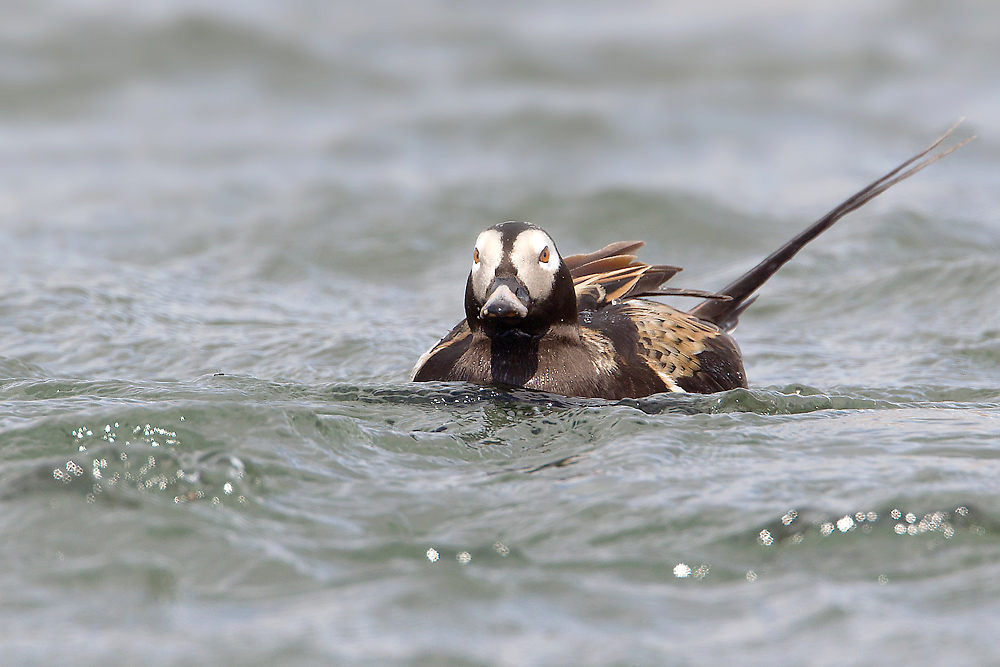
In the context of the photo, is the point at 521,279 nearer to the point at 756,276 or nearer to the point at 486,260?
the point at 486,260

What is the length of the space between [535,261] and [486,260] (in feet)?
0.75

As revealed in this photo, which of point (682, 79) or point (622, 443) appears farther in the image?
point (682, 79)

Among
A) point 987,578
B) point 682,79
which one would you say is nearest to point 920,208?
point 682,79

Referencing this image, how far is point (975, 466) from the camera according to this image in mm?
5055

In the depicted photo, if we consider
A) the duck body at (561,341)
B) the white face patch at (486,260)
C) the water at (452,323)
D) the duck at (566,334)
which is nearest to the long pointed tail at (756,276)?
the water at (452,323)

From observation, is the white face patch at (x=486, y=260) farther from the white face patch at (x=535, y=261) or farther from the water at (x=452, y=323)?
the water at (x=452, y=323)

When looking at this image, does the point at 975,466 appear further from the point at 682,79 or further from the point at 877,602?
the point at 682,79

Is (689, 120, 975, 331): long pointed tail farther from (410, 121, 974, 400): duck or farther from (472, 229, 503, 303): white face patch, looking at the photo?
(472, 229, 503, 303): white face patch

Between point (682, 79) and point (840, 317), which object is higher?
point (682, 79)

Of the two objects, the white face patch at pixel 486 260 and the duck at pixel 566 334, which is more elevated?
the white face patch at pixel 486 260

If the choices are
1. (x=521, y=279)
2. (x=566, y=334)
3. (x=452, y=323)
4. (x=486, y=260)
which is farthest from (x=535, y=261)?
(x=452, y=323)

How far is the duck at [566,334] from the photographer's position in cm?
596

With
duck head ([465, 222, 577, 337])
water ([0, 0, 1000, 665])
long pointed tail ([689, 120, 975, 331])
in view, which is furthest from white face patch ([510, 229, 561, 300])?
long pointed tail ([689, 120, 975, 331])

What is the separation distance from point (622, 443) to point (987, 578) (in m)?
1.70
